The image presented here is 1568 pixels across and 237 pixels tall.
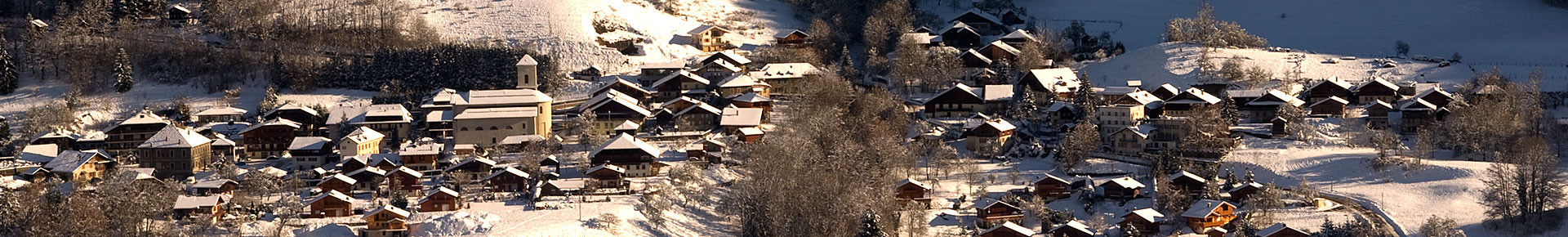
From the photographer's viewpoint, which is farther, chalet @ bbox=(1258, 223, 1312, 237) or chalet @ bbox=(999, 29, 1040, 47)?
chalet @ bbox=(999, 29, 1040, 47)

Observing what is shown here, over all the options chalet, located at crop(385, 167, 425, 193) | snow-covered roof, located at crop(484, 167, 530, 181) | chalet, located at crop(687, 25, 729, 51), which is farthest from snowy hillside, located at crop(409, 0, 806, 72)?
snow-covered roof, located at crop(484, 167, 530, 181)

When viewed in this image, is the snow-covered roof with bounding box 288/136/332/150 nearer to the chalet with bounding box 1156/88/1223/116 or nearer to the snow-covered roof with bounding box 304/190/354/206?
the snow-covered roof with bounding box 304/190/354/206

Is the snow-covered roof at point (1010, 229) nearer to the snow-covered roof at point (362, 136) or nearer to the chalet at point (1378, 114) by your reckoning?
the chalet at point (1378, 114)

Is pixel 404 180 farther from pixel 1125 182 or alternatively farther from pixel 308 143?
pixel 1125 182

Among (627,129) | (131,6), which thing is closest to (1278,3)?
(627,129)

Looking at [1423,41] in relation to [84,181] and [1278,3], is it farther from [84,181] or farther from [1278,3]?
[84,181]

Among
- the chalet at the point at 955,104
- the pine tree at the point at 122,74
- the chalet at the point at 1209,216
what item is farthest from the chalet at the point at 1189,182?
the pine tree at the point at 122,74

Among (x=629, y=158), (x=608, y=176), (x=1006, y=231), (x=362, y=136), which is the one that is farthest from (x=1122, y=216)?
(x=362, y=136)
